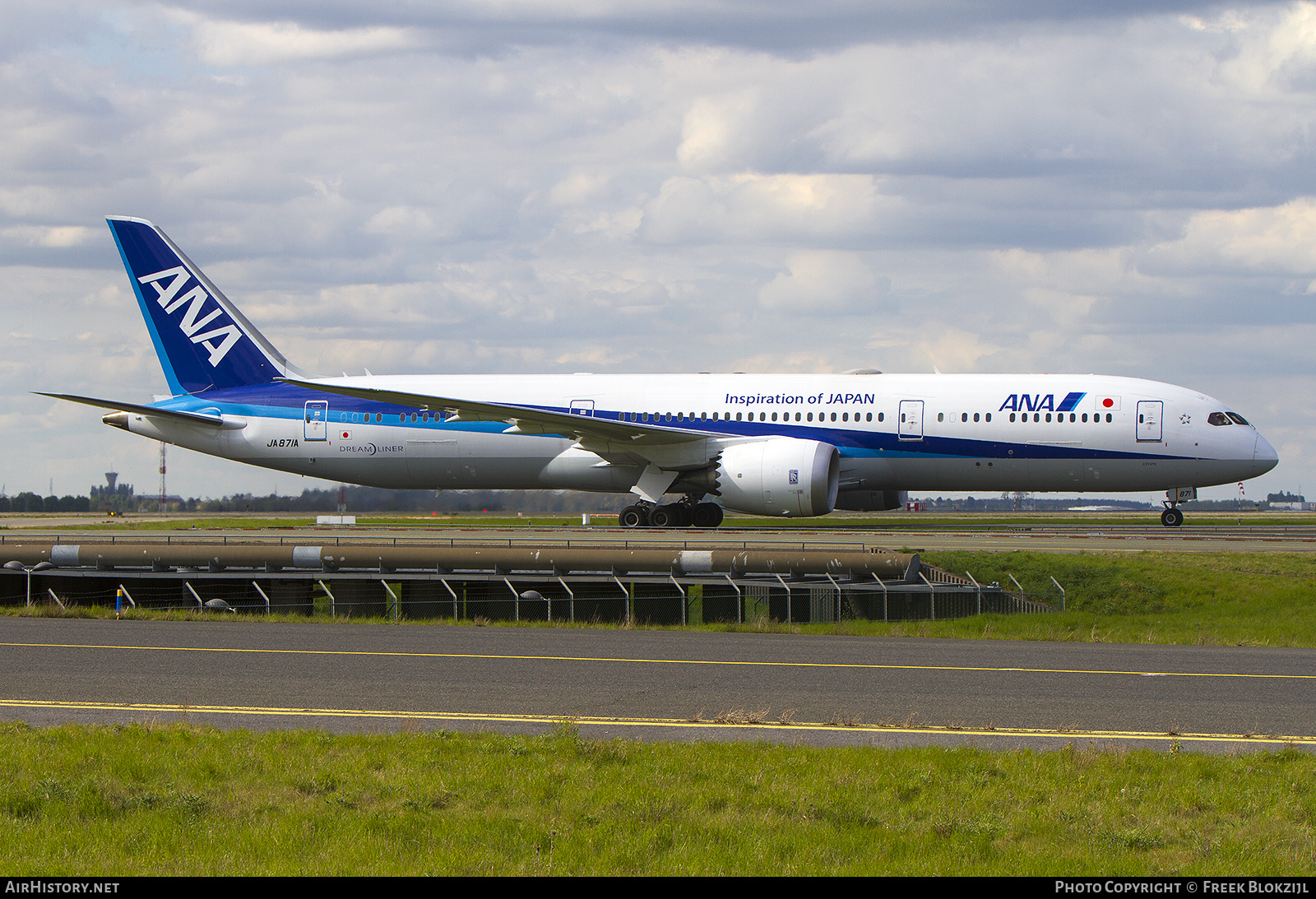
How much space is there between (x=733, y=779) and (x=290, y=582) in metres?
17.7

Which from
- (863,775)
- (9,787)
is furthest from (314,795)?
(863,775)

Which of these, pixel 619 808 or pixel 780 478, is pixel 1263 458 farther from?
pixel 619 808

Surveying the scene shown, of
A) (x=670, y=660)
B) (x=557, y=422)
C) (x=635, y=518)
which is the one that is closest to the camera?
(x=670, y=660)

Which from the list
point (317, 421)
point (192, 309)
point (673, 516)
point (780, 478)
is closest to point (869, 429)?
point (780, 478)

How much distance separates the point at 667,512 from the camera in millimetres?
33062

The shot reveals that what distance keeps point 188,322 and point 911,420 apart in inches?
935

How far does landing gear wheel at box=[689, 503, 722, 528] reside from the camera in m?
33.2

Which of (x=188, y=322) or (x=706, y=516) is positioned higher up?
(x=188, y=322)

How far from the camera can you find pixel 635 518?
33.1 metres

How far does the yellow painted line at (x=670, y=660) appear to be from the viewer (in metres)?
13.8

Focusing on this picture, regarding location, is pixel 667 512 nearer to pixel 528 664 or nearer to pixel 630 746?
pixel 528 664

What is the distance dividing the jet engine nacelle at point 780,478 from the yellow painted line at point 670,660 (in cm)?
1559

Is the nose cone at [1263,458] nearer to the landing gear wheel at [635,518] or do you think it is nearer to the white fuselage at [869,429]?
the white fuselage at [869,429]

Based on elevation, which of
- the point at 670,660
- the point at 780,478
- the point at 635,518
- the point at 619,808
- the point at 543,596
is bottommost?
the point at 543,596
